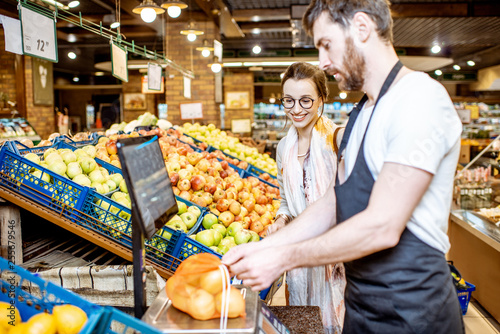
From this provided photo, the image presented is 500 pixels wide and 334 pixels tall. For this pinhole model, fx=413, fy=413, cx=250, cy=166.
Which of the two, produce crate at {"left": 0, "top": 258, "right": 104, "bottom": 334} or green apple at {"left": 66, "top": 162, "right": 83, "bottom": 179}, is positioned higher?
green apple at {"left": 66, "top": 162, "right": 83, "bottom": 179}

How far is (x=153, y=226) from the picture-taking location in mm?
1081

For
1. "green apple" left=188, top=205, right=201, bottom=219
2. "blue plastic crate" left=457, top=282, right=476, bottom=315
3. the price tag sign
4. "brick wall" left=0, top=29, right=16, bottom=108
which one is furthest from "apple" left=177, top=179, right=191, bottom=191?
"brick wall" left=0, top=29, right=16, bottom=108

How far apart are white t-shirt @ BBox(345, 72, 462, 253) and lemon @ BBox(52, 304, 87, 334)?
0.84 metres

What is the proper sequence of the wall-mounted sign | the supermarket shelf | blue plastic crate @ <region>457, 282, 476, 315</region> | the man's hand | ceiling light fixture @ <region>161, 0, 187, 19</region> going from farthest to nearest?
the wall-mounted sign → ceiling light fixture @ <region>161, 0, 187, 19</region> → blue plastic crate @ <region>457, 282, 476, 315</region> → the supermarket shelf → the man's hand

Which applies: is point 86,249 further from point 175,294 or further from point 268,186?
point 268,186

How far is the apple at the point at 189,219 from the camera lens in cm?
249

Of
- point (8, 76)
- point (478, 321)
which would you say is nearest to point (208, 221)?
point (478, 321)

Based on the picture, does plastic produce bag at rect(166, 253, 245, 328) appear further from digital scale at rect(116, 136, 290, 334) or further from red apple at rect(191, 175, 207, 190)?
red apple at rect(191, 175, 207, 190)

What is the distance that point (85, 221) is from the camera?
2076 mm

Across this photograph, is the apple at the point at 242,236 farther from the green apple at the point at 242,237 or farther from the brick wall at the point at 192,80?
the brick wall at the point at 192,80

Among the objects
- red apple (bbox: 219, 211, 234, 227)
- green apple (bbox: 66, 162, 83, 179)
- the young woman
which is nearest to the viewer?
the young woman

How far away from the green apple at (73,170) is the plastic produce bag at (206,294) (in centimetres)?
161

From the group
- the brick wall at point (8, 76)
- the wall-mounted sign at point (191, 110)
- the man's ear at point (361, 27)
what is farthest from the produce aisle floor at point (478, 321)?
the brick wall at point (8, 76)

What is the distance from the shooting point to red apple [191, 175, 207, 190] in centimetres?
316
